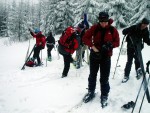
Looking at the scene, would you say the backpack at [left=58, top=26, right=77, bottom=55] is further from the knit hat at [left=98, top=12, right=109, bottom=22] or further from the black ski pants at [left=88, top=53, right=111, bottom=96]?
the knit hat at [left=98, top=12, right=109, bottom=22]

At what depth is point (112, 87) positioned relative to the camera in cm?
768

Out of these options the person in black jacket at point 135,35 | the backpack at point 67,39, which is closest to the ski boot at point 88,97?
the person in black jacket at point 135,35

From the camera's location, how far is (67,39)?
354 inches

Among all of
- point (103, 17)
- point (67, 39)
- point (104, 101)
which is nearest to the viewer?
point (103, 17)

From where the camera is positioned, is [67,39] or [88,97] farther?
[67,39]

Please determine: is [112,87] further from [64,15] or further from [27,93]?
[64,15]

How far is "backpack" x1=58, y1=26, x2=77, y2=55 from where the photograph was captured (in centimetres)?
891

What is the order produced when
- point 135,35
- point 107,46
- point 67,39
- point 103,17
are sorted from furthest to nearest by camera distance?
point 67,39, point 135,35, point 107,46, point 103,17

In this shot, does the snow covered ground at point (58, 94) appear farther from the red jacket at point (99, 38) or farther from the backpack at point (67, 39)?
the red jacket at point (99, 38)

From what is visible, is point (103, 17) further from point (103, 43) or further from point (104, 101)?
point (104, 101)

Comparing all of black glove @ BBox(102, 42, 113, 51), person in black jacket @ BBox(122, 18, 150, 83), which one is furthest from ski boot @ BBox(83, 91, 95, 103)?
person in black jacket @ BBox(122, 18, 150, 83)

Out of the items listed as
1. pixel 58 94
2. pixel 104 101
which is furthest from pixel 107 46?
pixel 58 94

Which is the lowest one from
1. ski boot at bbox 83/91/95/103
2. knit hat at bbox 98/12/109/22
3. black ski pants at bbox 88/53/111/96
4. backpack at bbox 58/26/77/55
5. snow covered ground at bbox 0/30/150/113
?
snow covered ground at bbox 0/30/150/113

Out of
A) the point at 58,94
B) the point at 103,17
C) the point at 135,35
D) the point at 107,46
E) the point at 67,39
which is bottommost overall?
the point at 58,94
